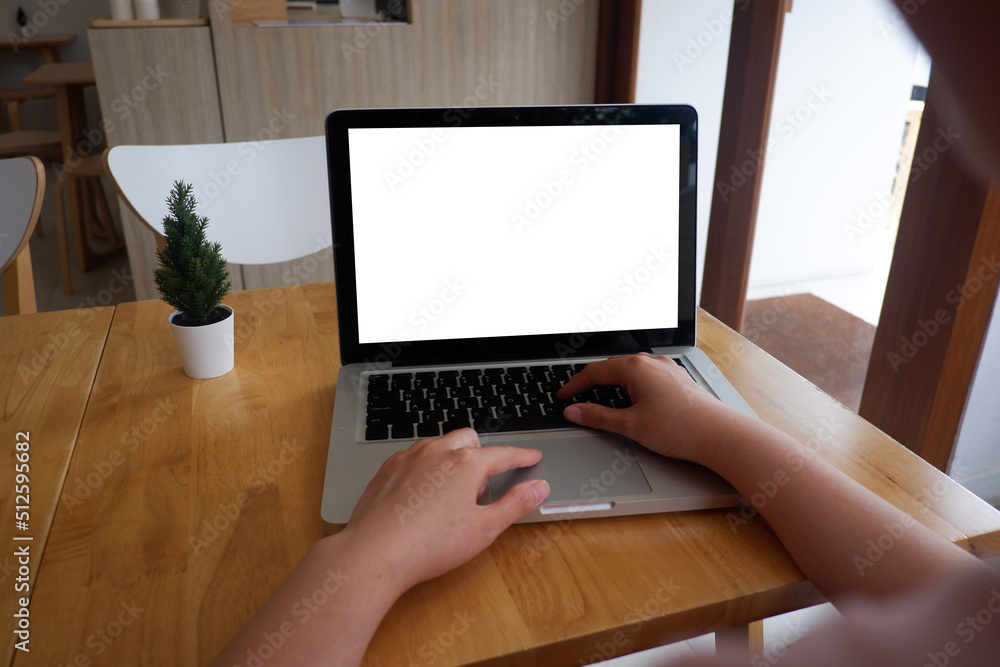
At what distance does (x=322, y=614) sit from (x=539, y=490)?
0.61ft

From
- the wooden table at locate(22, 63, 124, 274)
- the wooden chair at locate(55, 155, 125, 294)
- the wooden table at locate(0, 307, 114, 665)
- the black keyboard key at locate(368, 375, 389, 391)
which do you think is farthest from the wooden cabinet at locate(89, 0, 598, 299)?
the black keyboard key at locate(368, 375, 389, 391)

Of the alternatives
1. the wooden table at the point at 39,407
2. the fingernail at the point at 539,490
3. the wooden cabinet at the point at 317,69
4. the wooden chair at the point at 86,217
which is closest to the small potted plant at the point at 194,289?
the wooden table at the point at 39,407

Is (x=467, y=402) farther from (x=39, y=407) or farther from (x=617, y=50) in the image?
(x=617, y=50)

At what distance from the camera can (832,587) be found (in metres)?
0.49

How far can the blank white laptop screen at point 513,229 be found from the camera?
755 mm

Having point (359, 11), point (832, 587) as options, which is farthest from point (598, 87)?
point (832, 587)

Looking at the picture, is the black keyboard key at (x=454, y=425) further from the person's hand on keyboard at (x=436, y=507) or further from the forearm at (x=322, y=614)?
the forearm at (x=322, y=614)

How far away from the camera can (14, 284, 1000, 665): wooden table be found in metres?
0.46

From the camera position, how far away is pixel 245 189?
5.24 ft

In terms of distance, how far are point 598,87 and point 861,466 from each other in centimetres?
220

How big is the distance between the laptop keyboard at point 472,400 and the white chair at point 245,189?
90cm

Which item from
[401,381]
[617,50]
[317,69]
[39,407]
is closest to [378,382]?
[401,381]

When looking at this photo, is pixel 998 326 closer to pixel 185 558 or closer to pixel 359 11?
pixel 185 558

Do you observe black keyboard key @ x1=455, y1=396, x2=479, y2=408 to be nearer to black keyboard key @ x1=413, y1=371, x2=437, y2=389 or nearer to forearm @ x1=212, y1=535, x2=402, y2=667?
black keyboard key @ x1=413, y1=371, x2=437, y2=389
